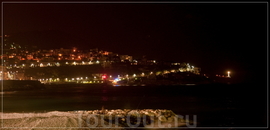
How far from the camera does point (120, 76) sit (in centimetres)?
10056

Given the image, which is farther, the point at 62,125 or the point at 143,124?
the point at 143,124

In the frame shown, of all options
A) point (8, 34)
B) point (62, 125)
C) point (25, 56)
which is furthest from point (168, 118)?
point (8, 34)

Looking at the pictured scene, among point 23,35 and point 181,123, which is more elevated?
point 23,35

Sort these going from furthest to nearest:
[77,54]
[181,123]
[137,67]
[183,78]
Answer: [77,54]
[137,67]
[183,78]
[181,123]

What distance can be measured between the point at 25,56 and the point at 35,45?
95.6ft

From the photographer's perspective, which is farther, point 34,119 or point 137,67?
point 137,67

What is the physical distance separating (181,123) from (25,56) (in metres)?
115

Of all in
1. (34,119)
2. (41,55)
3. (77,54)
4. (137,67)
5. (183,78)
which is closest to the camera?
(34,119)

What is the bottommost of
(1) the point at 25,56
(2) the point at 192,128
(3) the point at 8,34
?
(2) the point at 192,128

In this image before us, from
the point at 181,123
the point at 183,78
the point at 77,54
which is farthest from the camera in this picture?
the point at 77,54

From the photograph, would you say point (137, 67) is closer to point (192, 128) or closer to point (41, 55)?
point (41, 55)

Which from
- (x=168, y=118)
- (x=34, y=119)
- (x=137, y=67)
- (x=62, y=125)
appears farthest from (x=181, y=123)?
(x=137, y=67)

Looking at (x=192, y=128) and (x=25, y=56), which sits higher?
(x=25, y=56)

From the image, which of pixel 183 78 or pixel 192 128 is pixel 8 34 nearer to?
pixel 183 78
